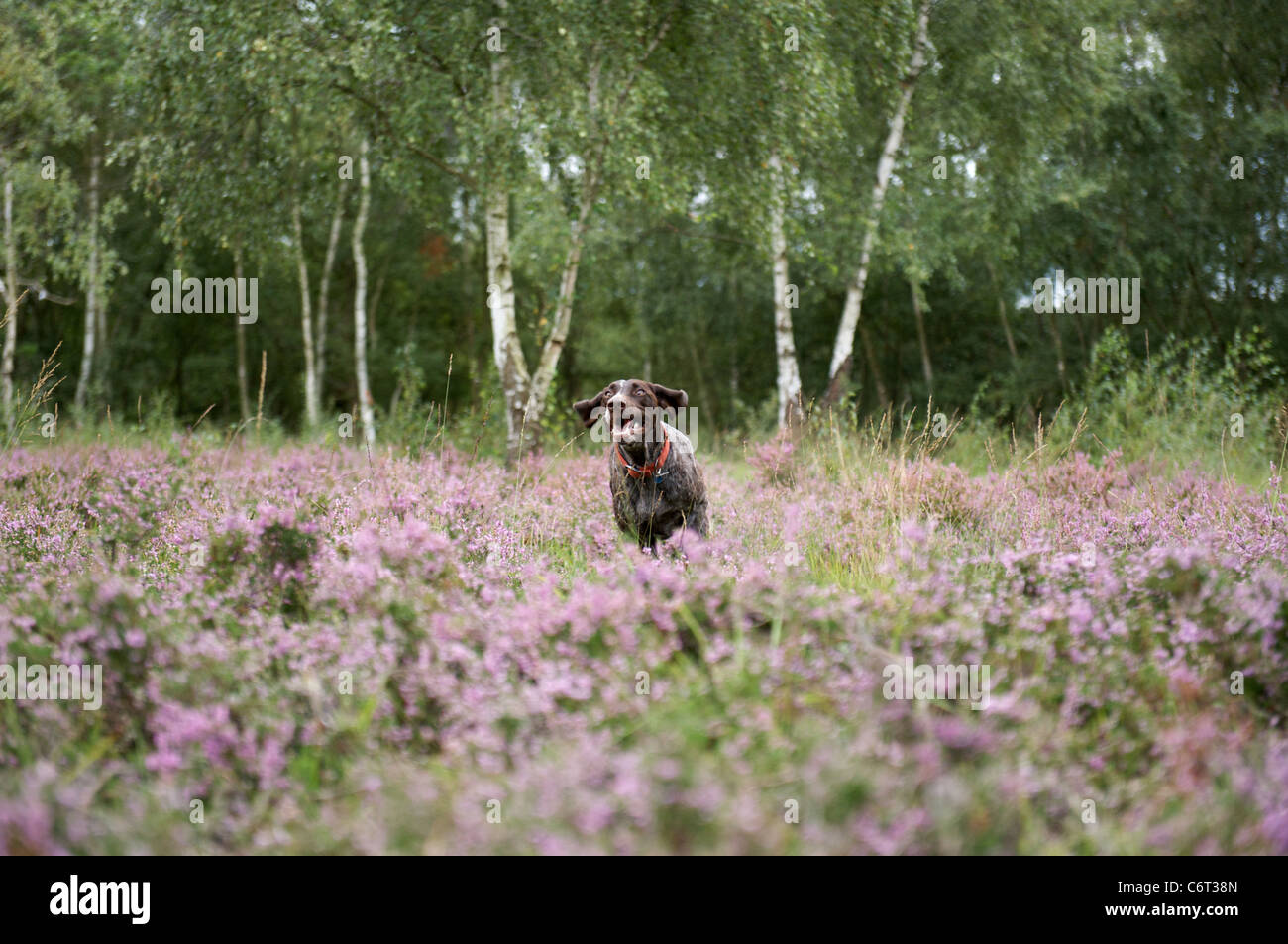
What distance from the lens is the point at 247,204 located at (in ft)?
42.9

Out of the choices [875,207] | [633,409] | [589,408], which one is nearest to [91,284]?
[875,207]

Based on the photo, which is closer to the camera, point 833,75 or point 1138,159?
point 833,75

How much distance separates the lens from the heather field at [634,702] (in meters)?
2.37

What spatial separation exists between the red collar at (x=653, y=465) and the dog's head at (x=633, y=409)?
8 centimetres

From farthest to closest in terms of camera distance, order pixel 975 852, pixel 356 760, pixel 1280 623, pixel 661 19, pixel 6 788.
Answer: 1. pixel 661 19
2. pixel 1280 623
3. pixel 356 760
4. pixel 6 788
5. pixel 975 852

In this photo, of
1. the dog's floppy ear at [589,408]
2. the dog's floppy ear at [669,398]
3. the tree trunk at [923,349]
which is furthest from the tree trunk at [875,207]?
the tree trunk at [923,349]

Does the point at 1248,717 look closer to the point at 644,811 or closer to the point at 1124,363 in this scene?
the point at 644,811

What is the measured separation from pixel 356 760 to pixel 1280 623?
12.0 ft

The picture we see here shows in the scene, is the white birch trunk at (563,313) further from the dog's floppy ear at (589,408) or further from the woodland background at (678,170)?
the dog's floppy ear at (589,408)

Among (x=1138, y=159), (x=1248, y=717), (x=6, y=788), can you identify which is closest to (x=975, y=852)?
(x=1248, y=717)

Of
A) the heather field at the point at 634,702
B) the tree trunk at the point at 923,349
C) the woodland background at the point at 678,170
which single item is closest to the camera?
the heather field at the point at 634,702

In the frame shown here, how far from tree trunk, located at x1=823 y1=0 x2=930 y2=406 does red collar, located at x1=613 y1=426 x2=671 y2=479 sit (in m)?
8.42

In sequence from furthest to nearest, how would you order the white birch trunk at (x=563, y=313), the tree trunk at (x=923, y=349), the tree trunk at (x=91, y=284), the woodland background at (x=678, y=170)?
the tree trunk at (x=923, y=349) → the tree trunk at (x=91, y=284) → the white birch trunk at (x=563, y=313) → the woodland background at (x=678, y=170)

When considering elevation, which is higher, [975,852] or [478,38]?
[478,38]
